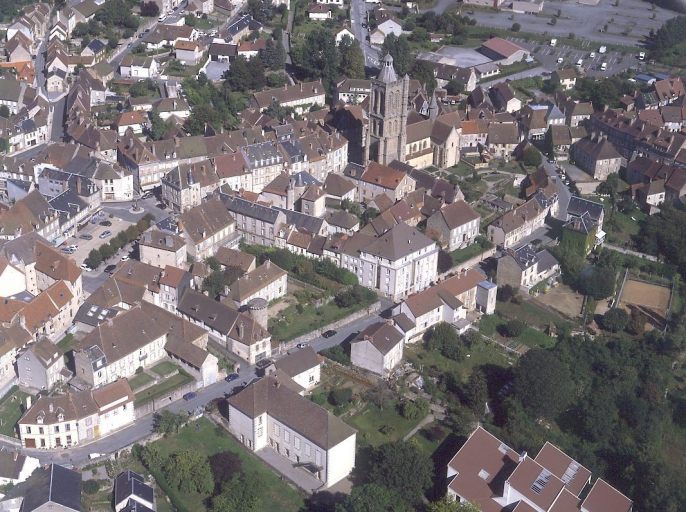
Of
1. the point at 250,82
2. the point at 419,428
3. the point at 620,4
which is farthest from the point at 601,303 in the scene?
the point at 620,4

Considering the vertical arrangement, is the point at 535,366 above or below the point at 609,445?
above

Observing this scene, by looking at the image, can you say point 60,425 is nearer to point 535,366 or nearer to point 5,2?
point 535,366

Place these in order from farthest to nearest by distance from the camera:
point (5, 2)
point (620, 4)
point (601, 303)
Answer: point (620, 4) < point (5, 2) < point (601, 303)

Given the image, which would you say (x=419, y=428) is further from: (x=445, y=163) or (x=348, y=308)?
(x=445, y=163)

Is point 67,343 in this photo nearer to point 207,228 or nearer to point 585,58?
point 207,228

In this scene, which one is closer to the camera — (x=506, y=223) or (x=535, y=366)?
(x=535, y=366)

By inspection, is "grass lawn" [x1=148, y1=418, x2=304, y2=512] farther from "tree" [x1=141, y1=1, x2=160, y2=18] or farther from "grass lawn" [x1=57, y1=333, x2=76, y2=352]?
"tree" [x1=141, y1=1, x2=160, y2=18]

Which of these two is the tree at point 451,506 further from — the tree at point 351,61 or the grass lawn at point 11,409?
the tree at point 351,61

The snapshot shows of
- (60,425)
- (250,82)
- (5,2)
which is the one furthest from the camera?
(5,2)

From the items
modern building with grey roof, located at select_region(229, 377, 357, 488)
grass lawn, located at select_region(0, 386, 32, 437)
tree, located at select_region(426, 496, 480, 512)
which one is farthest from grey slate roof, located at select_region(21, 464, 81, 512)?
tree, located at select_region(426, 496, 480, 512)
